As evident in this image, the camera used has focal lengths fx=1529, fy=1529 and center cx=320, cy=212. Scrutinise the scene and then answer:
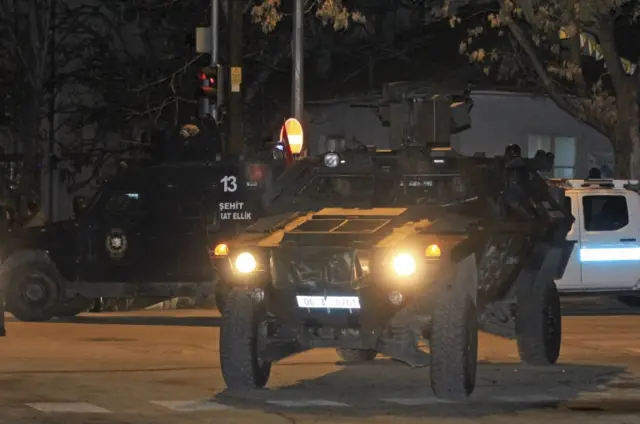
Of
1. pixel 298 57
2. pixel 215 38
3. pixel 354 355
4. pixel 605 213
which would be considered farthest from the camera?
pixel 298 57

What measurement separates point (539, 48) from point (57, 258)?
12.4 metres

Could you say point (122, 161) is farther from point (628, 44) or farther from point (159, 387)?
point (628, 44)

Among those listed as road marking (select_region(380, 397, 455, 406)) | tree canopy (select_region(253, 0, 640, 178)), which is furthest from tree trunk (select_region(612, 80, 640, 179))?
road marking (select_region(380, 397, 455, 406))

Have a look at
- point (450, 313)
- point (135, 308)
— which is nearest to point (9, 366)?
point (450, 313)

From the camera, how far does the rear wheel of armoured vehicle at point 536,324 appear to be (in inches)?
555

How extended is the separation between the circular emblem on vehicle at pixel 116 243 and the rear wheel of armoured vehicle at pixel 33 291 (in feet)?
2.58

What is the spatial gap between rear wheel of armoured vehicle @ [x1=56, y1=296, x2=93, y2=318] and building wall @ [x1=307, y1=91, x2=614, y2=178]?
13910 mm

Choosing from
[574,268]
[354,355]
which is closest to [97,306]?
[574,268]

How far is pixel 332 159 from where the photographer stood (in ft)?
44.6

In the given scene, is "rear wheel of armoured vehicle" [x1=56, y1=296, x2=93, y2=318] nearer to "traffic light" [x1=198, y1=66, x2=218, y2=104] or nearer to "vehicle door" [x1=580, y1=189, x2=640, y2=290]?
"traffic light" [x1=198, y1=66, x2=218, y2=104]

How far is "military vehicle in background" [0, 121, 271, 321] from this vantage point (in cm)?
1861

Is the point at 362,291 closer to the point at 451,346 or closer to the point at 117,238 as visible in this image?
the point at 451,346

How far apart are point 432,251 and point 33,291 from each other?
858 cm

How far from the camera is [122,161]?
20.7 m
